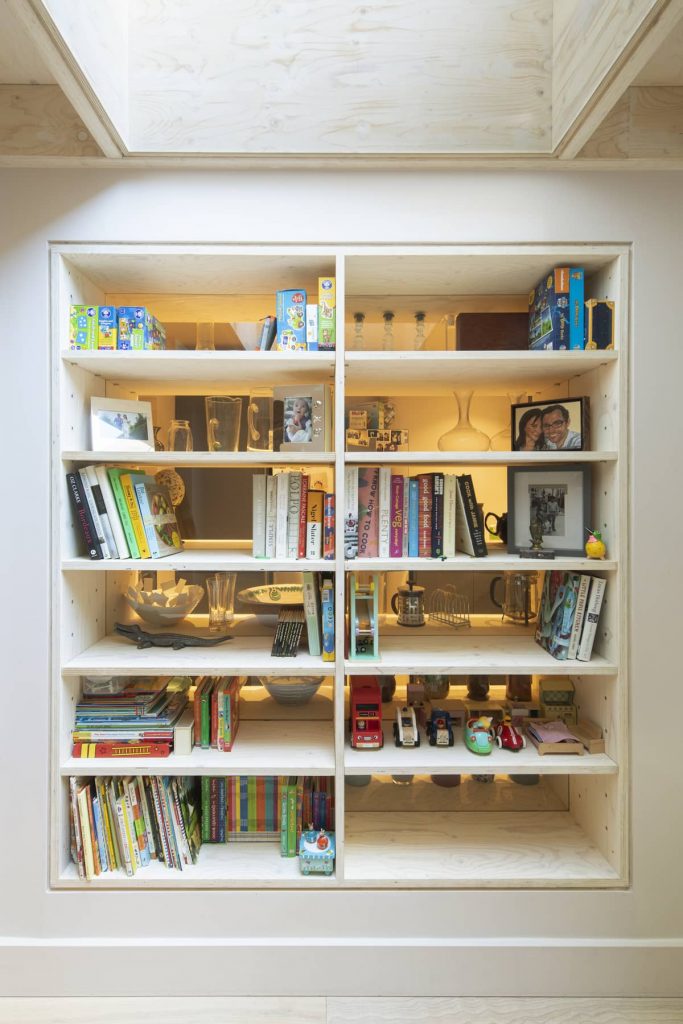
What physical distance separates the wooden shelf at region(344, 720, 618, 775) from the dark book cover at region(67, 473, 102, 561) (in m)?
0.95

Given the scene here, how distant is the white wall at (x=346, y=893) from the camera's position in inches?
58.5

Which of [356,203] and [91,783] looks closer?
[356,203]

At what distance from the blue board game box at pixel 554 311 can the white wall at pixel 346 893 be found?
132 mm

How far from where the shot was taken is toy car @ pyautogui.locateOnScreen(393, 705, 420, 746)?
162 cm

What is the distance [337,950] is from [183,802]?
593 millimetres

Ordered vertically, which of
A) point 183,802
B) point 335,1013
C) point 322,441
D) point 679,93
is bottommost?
point 335,1013

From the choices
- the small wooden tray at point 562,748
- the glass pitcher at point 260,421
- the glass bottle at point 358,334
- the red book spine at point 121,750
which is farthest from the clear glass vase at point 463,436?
the red book spine at point 121,750

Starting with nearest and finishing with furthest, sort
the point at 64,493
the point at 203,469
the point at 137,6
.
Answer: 1. the point at 137,6
2. the point at 64,493
3. the point at 203,469

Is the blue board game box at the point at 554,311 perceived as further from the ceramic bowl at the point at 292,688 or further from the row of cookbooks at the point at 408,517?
the ceramic bowl at the point at 292,688

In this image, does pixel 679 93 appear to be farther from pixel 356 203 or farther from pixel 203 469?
pixel 203 469

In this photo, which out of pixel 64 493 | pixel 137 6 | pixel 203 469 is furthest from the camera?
pixel 203 469

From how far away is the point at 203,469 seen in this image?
1.88m

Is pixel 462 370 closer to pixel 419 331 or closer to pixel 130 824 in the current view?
Result: pixel 419 331

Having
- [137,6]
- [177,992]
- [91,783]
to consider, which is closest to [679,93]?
[137,6]
